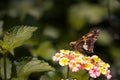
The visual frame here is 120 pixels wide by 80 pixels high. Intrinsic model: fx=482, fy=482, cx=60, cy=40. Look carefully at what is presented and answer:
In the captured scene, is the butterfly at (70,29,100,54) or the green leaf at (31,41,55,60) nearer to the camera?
the butterfly at (70,29,100,54)

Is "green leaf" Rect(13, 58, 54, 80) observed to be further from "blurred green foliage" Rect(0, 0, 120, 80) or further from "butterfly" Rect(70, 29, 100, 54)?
"blurred green foliage" Rect(0, 0, 120, 80)

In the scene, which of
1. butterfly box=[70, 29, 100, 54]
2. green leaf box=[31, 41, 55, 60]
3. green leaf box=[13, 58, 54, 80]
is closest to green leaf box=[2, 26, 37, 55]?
green leaf box=[13, 58, 54, 80]

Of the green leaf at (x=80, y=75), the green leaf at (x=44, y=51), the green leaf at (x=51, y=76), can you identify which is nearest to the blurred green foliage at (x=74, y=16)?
the green leaf at (x=44, y=51)

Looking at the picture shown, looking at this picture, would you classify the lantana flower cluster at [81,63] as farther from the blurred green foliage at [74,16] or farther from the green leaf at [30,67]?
the blurred green foliage at [74,16]

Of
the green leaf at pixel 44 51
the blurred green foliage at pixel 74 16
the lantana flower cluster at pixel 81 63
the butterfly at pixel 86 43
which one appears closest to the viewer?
the lantana flower cluster at pixel 81 63

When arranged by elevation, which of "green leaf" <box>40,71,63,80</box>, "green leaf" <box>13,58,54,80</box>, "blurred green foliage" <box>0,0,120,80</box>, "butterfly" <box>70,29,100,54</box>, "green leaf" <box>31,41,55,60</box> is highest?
"blurred green foliage" <box>0,0,120,80</box>

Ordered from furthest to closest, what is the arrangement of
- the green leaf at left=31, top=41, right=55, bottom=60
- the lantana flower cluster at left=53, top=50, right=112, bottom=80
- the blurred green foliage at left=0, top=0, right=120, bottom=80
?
the blurred green foliage at left=0, top=0, right=120, bottom=80
the green leaf at left=31, top=41, right=55, bottom=60
the lantana flower cluster at left=53, top=50, right=112, bottom=80
